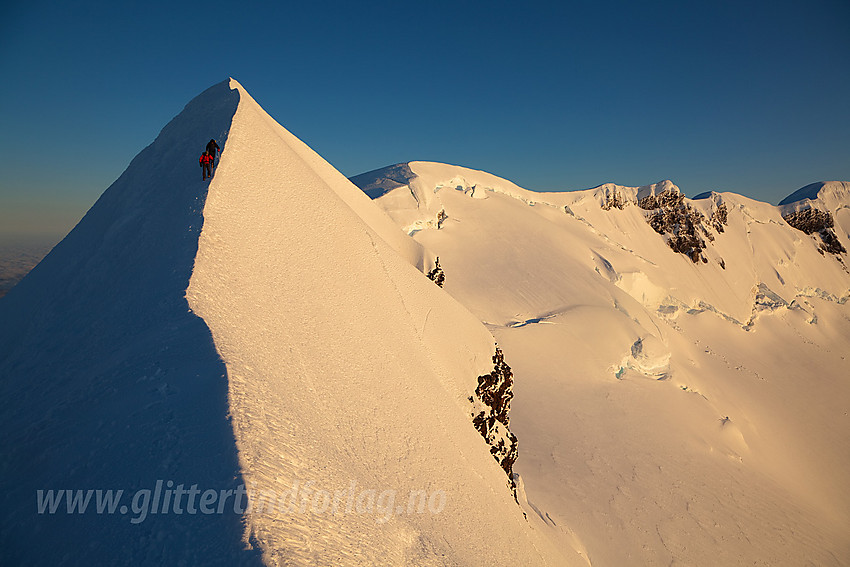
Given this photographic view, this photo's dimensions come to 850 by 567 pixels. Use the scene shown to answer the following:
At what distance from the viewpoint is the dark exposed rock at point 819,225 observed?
77312mm

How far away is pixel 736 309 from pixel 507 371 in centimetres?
5824

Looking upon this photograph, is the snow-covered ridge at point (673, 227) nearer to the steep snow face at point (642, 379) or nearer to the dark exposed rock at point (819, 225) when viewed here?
the steep snow face at point (642, 379)

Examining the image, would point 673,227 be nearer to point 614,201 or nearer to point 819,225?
point 614,201

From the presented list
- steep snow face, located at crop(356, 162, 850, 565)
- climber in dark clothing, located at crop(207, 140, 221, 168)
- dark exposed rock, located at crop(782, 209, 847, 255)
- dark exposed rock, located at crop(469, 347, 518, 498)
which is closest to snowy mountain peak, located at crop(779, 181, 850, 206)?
dark exposed rock, located at crop(782, 209, 847, 255)

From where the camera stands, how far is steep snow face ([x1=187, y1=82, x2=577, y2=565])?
477 cm

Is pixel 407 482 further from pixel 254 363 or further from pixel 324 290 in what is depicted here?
pixel 324 290

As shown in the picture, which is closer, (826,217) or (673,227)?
(673,227)

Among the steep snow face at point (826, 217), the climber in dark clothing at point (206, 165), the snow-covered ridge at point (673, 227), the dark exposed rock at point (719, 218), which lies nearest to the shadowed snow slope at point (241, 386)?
the climber in dark clothing at point (206, 165)

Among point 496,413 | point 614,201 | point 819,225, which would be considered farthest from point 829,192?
point 496,413

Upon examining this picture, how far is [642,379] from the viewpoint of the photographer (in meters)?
26.2

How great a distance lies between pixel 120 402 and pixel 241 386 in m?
1.64

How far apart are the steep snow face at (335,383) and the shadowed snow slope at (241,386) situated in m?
0.04

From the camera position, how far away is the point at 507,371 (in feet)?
45.8

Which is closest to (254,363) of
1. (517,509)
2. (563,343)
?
(517,509)
